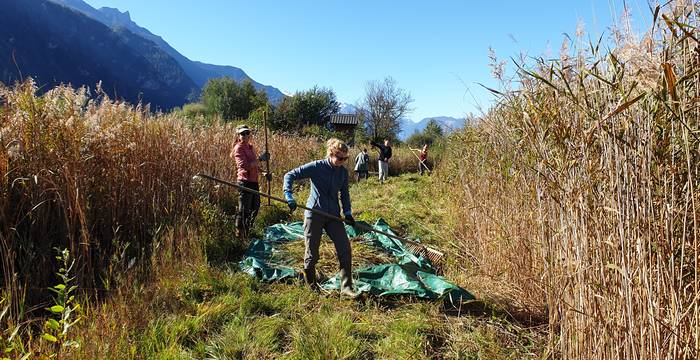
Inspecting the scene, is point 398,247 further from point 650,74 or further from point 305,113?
point 305,113

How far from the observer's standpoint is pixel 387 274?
155 inches

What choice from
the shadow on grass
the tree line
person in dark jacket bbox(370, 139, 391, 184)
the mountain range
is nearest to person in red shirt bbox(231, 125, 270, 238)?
the shadow on grass

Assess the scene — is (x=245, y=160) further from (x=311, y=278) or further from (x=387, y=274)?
(x=387, y=274)

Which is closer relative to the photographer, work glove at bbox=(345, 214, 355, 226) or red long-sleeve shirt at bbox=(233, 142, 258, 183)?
work glove at bbox=(345, 214, 355, 226)

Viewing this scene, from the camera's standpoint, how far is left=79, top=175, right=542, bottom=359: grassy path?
256 cm

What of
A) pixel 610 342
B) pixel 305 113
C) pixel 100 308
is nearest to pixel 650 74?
pixel 610 342

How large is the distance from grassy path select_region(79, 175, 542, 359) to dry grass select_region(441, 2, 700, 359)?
804 mm

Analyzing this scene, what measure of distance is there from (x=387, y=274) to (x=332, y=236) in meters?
0.75

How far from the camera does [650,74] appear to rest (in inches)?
59.3

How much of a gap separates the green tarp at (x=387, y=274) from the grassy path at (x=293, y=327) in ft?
0.43

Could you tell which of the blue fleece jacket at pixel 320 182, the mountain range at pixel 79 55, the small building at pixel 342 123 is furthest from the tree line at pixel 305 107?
the blue fleece jacket at pixel 320 182

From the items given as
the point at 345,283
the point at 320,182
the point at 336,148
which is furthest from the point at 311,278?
the point at 336,148

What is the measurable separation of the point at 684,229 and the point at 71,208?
13.4 ft

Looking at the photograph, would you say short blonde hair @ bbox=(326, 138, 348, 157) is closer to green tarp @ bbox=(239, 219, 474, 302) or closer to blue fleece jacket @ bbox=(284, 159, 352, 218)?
blue fleece jacket @ bbox=(284, 159, 352, 218)
